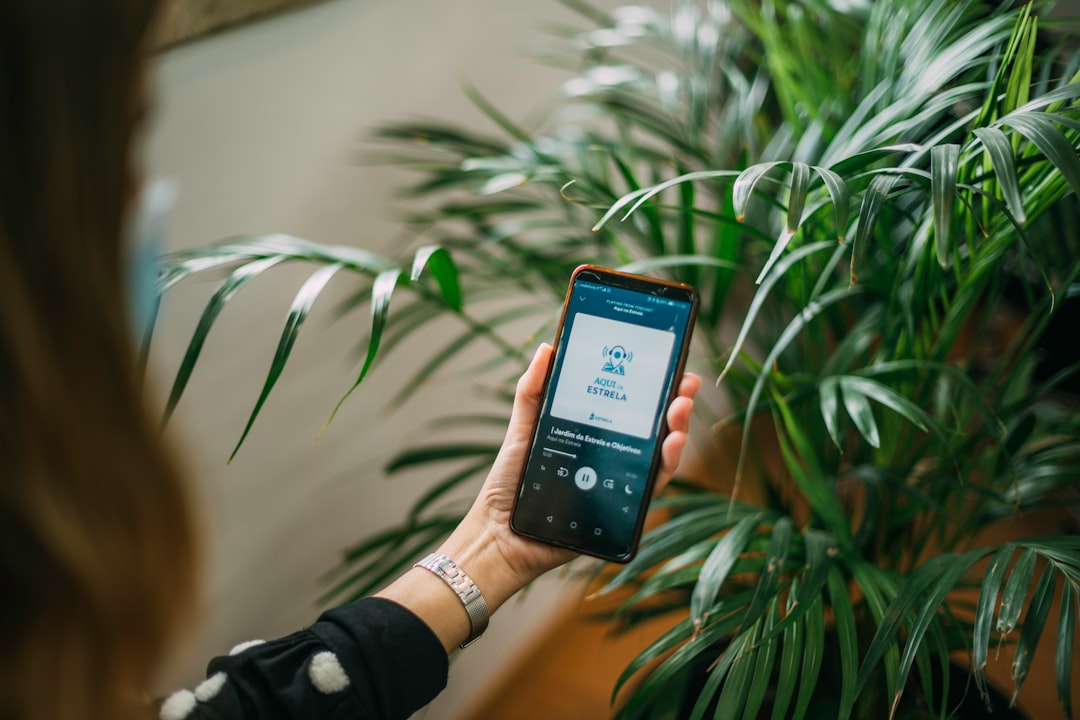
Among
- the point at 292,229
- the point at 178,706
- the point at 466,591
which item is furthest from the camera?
the point at 292,229

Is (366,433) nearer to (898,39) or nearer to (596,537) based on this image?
(596,537)

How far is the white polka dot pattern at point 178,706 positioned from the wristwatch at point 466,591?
18 cm

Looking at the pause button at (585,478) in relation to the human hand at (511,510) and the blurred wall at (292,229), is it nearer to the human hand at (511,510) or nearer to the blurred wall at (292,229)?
the human hand at (511,510)

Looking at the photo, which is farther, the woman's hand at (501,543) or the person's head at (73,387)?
the woman's hand at (501,543)

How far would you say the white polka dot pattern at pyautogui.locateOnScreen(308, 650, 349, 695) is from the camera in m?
0.53

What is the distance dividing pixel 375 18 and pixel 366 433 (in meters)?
0.46

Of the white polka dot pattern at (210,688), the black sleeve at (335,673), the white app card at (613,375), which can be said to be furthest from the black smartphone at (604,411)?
the white polka dot pattern at (210,688)

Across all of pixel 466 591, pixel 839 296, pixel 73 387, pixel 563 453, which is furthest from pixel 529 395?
pixel 73 387

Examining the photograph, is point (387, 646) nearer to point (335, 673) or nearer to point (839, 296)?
point (335, 673)

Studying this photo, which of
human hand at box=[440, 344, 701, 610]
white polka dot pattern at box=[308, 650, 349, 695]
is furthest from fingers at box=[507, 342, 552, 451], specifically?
white polka dot pattern at box=[308, 650, 349, 695]

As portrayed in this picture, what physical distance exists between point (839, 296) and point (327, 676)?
0.48m

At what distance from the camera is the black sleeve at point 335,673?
52 cm

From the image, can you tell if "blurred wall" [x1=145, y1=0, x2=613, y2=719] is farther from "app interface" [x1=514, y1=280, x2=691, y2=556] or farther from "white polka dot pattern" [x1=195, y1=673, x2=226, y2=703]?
"app interface" [x1=514, y1=280, x2=691, y2=556]

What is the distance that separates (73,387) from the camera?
33 cm
